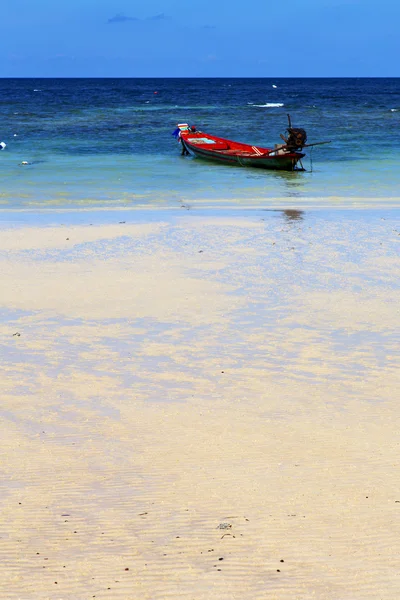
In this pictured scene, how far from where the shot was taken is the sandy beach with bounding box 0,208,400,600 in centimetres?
523

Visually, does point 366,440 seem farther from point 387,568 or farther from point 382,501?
point 387,568

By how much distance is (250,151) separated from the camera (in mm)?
35062

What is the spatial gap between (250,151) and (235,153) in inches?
99.5

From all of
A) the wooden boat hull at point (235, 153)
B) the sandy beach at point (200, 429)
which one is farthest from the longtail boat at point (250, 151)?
the sandy beach at point (200, 429)

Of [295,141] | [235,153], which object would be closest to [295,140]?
[295,141]

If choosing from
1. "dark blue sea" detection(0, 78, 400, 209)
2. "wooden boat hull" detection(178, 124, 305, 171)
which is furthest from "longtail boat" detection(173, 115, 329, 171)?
"dark blue sea" detection(0, 78, 400, 209)

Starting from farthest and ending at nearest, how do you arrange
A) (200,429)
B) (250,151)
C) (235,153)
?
1. (250,151)
2. (235,153)
3. (200,429)

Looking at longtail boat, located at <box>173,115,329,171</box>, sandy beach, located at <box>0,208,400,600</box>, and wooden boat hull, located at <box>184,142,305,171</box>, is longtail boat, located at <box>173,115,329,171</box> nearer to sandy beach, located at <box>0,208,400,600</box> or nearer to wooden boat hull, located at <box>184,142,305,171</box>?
wooden boat hull, located at <box>184,142,305,171</box>

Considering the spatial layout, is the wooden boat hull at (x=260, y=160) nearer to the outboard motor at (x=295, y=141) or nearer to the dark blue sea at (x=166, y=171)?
the outboard motor at (x=295, y=141)

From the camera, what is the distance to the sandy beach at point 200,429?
5.23 metres

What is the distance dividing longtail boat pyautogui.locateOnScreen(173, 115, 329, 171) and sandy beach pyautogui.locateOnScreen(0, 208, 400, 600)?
1670cm

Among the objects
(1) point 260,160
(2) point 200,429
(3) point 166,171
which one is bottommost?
(3) point 166,171

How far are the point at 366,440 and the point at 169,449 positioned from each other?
5.84 ft

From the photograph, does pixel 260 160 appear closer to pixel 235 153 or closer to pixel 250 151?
pixel 235 153
